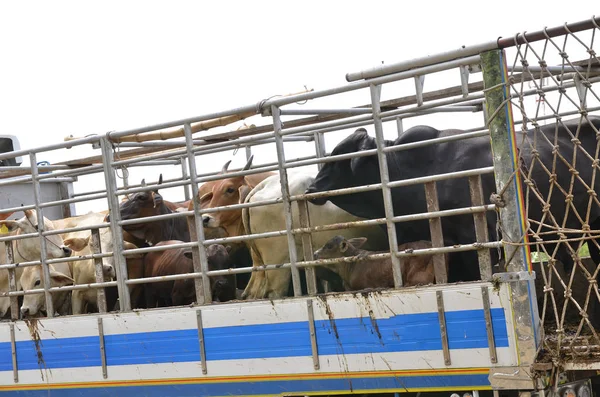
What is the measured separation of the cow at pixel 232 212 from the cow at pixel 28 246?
1344mm

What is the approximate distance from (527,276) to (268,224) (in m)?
2.71

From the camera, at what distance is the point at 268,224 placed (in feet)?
24.6

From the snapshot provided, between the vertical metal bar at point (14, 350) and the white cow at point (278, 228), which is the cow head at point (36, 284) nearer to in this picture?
the vertical metal bar at point (14, 350)

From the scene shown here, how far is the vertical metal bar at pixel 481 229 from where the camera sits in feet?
18.2

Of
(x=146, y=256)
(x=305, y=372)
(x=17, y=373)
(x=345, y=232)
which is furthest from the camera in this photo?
→ (x=146, y=256)

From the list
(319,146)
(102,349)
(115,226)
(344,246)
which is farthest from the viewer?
(319,146)

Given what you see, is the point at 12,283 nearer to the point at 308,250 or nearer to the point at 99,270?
the point at 99,270

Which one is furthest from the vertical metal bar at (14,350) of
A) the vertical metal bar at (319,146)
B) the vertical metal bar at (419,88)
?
the vertical metal bar at (419,88)

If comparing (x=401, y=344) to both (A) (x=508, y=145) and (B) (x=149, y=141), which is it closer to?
(A) (x=508, y=145)

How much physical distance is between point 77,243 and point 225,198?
160cm

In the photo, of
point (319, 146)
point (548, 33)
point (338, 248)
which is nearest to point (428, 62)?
point (548, 33)

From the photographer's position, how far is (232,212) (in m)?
8.44

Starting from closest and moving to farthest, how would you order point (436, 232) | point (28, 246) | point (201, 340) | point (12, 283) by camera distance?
point (436, 232)
point (201, 340)
point (12, 283)
point (28, 246)

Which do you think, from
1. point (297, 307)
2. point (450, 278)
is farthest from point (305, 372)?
point (450, 278)
